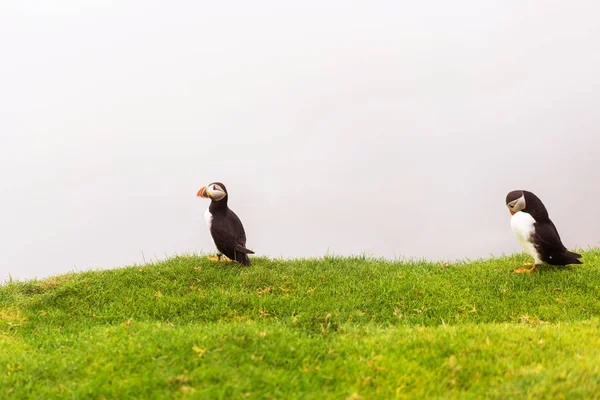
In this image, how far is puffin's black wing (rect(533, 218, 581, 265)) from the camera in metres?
11.4

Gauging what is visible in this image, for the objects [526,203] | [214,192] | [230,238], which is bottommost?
[526,203]

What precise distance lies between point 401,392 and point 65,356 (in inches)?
171

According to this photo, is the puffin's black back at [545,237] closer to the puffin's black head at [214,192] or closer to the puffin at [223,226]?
the puffin at [223,226]

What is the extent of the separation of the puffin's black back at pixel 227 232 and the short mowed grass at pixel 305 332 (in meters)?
0.41

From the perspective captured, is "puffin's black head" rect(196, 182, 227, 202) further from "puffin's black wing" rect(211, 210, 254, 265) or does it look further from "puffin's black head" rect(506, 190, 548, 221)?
"puffin's black head" rect(506, 190, 548, 221)

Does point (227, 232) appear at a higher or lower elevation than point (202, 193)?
lower

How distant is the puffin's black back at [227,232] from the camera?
39.7 ft

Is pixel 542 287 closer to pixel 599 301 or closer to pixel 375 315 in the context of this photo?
pixel 599 301

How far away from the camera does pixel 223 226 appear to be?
12125mm

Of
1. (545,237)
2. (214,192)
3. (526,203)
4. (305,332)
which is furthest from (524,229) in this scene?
(214,192)

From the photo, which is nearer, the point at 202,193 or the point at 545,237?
the point at 545,237

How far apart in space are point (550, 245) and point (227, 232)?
6.67m

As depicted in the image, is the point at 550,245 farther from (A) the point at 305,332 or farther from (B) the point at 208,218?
(B) the point at 208,218

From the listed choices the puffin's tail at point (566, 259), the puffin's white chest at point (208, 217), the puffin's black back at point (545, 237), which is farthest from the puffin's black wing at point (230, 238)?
the puffin's tail at point (566, 259)
